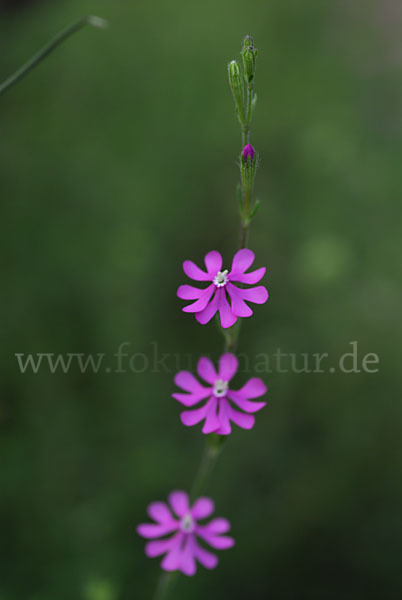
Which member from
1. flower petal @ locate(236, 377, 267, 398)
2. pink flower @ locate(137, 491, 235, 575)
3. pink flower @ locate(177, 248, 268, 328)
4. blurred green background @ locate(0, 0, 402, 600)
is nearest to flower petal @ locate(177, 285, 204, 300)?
pink flower @ locate(177, 248, 268, 328)

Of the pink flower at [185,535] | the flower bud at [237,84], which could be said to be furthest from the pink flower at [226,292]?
the pink flower at [185,535]

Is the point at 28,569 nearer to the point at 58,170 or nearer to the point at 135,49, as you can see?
the point at 58,170

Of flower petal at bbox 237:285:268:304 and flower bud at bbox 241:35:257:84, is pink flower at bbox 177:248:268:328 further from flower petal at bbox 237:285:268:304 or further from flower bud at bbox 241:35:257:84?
flower bud at bbox 241:35:257:84

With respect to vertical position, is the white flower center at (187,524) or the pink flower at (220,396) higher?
the pink flower at (220,396)

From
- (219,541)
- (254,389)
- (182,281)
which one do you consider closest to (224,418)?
(254,389)

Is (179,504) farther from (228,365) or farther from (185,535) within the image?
(228,365)

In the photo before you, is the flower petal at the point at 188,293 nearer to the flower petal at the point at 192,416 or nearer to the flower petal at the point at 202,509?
the flower petal at the point at 192,416
